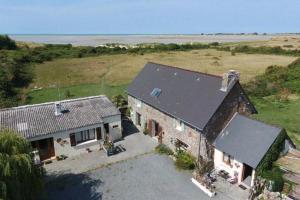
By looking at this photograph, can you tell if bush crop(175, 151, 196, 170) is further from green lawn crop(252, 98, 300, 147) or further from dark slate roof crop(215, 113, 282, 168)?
green lawn crop(252, 98, 300, 147)

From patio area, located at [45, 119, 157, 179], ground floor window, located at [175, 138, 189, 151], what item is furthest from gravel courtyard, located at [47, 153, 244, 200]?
ground floor window, located at [175, 138, 189, 151]

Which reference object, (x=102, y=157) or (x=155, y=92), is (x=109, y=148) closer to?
(x=102, y=157)

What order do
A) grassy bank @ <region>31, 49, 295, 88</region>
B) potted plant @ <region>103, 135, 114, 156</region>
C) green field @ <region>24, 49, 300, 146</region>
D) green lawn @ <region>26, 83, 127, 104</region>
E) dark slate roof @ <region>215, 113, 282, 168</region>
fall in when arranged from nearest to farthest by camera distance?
dark slate roof @ <region>215, 113, 282, 168</region> → potted plant @ <region>103, 135, 114, 156</region> → green field @ <region>24, 49, 300, 146</region> → green lawn @ <region>26, 83, 127, 104</region> → grassy bank @ <region>31, 49, 295, 88</region>

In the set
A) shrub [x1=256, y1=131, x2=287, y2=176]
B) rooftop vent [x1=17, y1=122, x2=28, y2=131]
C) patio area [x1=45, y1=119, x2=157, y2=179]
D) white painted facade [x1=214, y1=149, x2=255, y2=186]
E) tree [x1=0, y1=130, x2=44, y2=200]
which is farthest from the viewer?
rooftop vent [x1=17, y1=122, x2=28, y2=131]

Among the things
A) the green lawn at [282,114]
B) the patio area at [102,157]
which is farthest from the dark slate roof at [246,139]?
the green lawn at [282,114]

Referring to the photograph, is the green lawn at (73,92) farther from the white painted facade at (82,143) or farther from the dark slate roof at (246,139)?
the dark slate roof at (246,139)

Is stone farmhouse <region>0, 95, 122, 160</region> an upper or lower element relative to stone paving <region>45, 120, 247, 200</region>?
upper

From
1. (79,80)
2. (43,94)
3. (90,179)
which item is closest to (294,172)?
(90,179)
